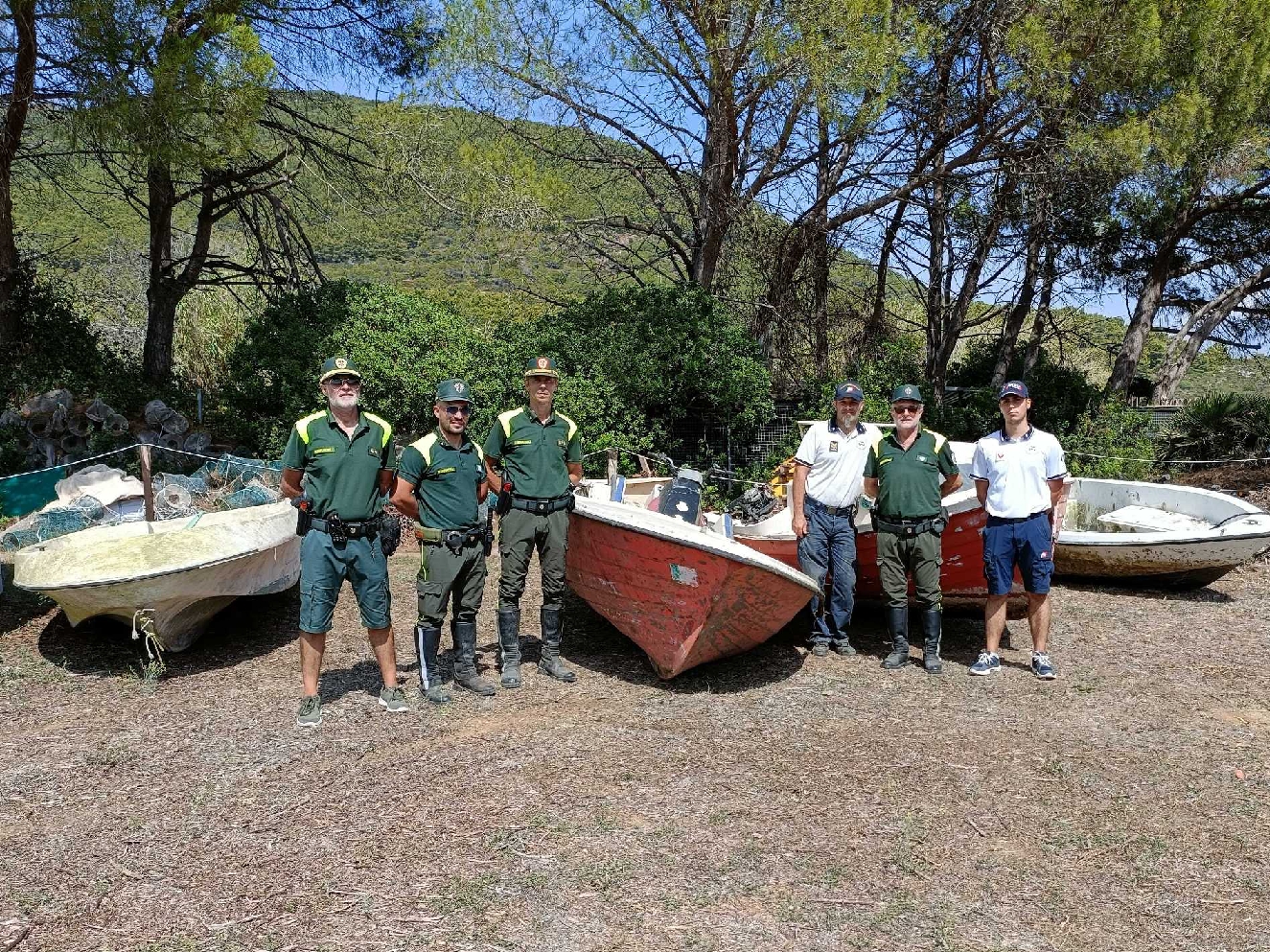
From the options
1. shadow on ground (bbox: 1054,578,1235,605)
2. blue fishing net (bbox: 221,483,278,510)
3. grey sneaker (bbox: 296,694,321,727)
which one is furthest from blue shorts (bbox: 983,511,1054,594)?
blue fishing net (bbox: 221,483,278,510)

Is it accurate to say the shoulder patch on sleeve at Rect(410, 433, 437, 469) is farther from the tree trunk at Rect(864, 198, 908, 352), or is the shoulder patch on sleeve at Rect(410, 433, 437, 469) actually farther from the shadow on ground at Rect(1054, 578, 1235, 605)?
the tree trunk at Rect(864, 198, 908, 352)

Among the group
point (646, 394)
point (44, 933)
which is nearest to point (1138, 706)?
point (44, 933)

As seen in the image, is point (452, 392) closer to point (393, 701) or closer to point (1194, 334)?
point (393, 701)

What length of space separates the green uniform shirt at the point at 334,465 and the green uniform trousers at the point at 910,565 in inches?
120

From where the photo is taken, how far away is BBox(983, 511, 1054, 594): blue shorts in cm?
567

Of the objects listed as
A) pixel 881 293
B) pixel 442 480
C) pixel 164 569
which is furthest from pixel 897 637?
pixel 881 293

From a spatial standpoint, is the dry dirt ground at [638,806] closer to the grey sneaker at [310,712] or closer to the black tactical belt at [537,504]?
the grey sneaker at [310,712]

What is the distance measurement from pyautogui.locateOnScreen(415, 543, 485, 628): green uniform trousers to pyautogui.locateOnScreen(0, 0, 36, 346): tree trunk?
7.17 metres

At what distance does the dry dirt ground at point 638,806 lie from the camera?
11.0 ft

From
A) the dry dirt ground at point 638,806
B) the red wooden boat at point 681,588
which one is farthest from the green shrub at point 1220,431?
the red wooden boat at point 681,588

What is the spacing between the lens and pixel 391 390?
1063 cm

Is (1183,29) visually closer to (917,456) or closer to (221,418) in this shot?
(917,456)

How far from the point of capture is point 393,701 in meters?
5.19

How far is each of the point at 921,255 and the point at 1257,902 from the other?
11239 mm
